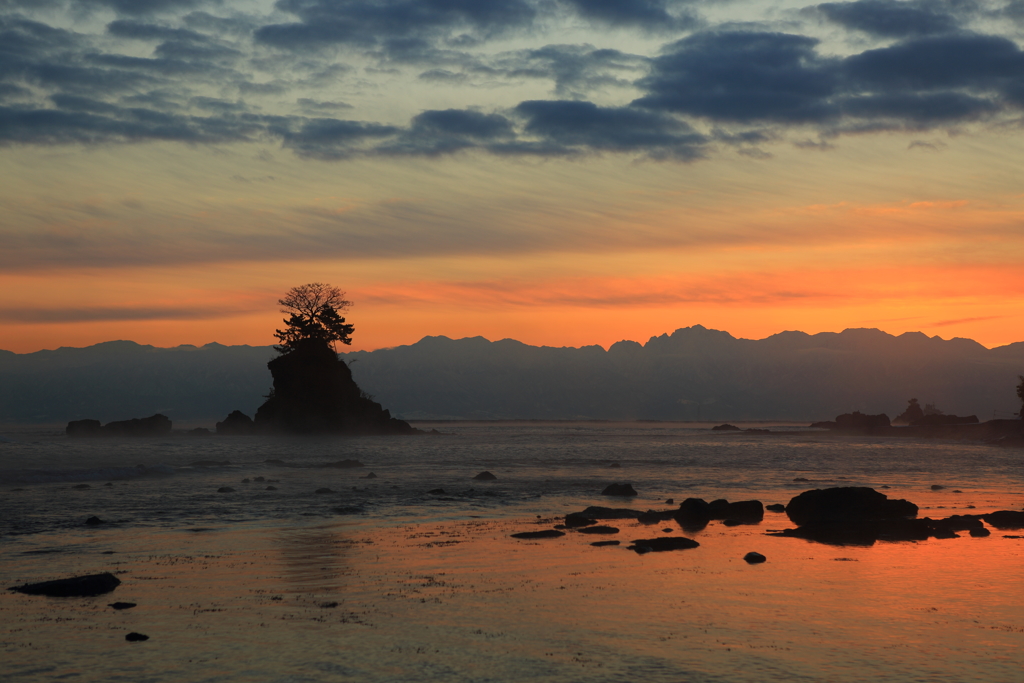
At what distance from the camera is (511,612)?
16.6 m

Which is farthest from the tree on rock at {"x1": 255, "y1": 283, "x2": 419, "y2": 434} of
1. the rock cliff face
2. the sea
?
the sea

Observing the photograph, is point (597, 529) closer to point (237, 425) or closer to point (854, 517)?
point (854, 517)

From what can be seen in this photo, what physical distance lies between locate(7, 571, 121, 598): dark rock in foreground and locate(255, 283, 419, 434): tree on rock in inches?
4431

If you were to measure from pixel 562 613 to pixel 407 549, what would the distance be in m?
9.37

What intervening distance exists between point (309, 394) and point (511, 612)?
121m

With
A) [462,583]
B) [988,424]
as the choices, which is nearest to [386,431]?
[988,424]

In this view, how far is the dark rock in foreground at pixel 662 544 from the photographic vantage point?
24.8 m

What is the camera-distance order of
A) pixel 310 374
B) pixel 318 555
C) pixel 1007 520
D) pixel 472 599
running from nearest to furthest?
pixel 472 599
pixel 318 555
pixel 1007 520
pixel 310 374

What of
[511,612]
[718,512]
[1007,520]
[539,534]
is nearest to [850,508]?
[718,512]

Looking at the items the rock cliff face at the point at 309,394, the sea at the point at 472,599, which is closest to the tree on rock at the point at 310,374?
the rock cliff face at the point at 309,394

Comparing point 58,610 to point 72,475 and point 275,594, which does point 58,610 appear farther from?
point 72,475

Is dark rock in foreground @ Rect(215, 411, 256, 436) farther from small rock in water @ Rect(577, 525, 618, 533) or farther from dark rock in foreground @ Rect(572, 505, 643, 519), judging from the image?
small rock in water @ Rect(577, 525, 618, 533)

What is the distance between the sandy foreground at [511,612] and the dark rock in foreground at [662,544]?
87 centimetres

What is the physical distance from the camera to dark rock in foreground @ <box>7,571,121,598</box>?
17406mm
